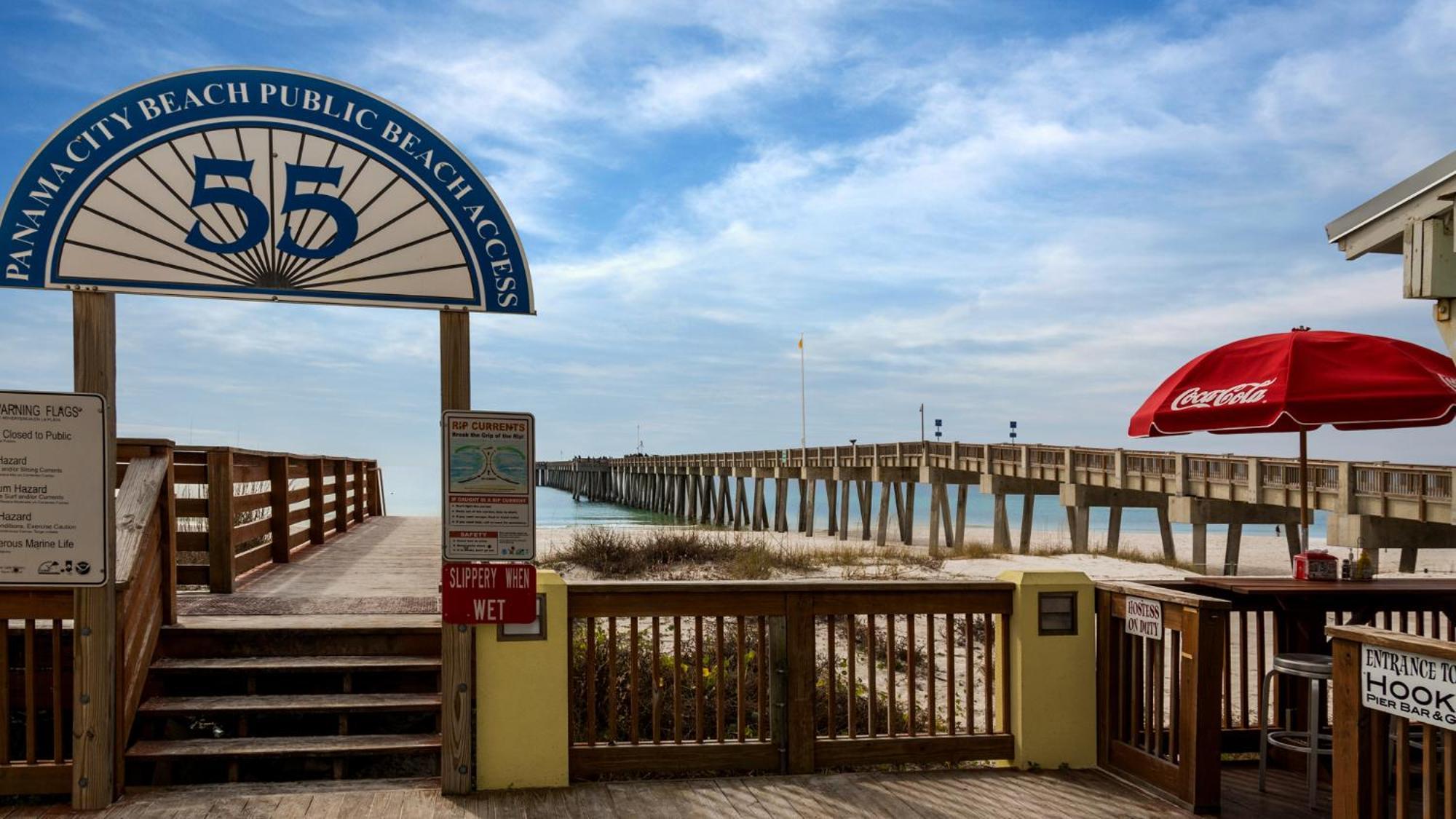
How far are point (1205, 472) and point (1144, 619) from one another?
17.1 meters

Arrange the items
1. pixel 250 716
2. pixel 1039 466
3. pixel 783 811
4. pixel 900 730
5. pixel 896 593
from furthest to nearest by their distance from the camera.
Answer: pixel 1039 466, pixel 900 730, pixel 250 716, pixel 896 593, pixel 783 811

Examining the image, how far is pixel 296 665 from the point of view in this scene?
19.9 feet

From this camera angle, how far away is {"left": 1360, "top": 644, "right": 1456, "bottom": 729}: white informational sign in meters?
3.63

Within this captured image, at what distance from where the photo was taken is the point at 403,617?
668 cm

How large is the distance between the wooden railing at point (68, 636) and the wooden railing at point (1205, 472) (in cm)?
1641

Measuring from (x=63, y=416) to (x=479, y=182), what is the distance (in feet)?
7.35

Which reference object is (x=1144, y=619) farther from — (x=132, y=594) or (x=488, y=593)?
(x=132, y=594)

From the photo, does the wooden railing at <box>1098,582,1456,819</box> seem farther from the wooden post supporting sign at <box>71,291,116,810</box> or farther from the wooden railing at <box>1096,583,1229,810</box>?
the wooden post supporting sign at <box>71,291,116,810</box>

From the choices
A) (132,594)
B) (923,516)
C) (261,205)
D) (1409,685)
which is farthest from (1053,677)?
(923,516)

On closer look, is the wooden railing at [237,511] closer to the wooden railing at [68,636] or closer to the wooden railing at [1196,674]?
the wooden railing at [68,636]

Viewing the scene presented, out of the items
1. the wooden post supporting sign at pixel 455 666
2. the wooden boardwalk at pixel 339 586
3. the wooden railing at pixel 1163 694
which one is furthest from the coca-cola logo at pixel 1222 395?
the wooden boardwalk at pixel 339 586

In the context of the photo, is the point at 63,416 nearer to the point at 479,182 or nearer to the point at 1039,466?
the point at 479,182

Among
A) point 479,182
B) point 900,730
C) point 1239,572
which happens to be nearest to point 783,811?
point 900,730

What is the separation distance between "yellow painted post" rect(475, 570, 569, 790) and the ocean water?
36.9 meters
